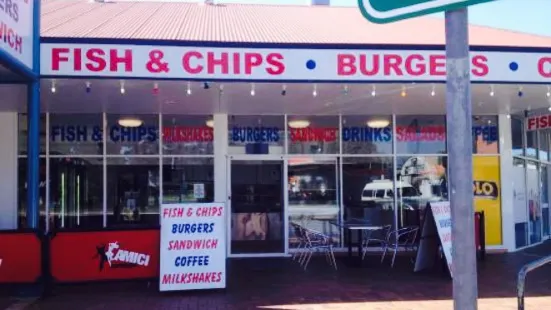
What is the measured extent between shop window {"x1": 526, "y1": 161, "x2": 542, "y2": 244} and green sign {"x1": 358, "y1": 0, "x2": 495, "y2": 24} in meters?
13.7

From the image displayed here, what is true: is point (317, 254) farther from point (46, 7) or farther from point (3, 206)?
point (46, 7)

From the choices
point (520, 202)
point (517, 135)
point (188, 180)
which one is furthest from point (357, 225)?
point (517, 135)

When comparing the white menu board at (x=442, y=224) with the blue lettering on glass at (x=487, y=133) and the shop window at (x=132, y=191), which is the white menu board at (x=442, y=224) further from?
the shop window at (x=132, y=191)

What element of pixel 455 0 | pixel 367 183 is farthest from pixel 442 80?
pixel 455 0

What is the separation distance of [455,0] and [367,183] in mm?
11089

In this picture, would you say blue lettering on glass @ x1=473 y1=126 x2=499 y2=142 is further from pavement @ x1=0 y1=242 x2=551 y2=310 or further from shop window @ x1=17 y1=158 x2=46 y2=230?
shop window @ x1=17 y1=158 x2=46 y2=230

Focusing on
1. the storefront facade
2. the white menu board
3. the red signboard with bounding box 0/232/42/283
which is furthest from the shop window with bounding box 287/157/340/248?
the red signboard with bounding box 0/232/42/283

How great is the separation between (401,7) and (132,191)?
11.0 metres

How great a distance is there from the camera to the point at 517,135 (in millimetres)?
14320

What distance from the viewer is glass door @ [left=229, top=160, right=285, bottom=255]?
12695 millimetres

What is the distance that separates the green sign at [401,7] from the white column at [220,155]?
10346mm

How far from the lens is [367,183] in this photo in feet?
42.9

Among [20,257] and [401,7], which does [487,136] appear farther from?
[401,7]

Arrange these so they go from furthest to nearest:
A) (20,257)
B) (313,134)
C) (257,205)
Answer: (313,134) → (257,205) → (20,257)
